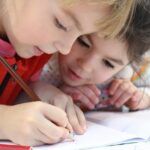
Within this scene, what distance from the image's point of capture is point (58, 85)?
83 centimetres

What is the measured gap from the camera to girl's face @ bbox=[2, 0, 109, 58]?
0.58 m

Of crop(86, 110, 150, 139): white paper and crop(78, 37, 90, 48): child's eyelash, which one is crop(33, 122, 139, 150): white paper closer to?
crop(86, 110, 150, 139): white paper

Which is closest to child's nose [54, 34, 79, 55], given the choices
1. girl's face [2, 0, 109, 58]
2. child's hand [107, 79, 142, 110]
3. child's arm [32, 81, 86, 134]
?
girl's face [2, 0, 109, 58]

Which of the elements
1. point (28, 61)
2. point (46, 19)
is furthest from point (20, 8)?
point (28, 61)

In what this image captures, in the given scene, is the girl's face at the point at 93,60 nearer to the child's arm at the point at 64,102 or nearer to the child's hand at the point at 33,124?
the child's arm at the point at 64,102

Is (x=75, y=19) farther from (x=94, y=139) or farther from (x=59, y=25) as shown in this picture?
(x=94, y=139)

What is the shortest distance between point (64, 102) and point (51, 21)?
157 mm

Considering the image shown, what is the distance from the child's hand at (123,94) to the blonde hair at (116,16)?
0.68 ft

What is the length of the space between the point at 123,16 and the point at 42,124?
0.66 ft

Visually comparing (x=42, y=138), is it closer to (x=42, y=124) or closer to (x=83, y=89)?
(x=42, y=124)

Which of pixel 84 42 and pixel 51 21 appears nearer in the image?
pixel 51 21

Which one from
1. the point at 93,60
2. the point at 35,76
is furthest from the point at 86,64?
the point at 35,76

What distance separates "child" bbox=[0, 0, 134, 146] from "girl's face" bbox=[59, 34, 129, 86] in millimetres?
74

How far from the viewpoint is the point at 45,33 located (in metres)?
0.62
